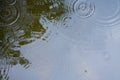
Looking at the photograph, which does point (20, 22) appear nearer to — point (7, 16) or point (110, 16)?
point (7, 16)

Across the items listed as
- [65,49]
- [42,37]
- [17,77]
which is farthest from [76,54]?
[17,77]

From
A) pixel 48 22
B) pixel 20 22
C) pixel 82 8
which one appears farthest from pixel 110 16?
pixel 20 22

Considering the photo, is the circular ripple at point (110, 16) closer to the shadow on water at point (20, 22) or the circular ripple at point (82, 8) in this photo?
the circular ripple at point (82, 8)

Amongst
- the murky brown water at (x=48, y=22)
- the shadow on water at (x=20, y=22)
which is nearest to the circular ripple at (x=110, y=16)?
the murky brown water at (x=48, y=22)

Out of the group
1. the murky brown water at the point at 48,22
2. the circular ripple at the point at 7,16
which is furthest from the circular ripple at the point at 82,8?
the circular ripple at the point at 7,16

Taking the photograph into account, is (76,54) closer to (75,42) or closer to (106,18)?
(75,42)

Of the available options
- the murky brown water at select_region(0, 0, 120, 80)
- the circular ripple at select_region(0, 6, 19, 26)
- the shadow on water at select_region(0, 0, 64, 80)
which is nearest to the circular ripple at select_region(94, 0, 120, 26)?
the murky brown water at select_region(0, 0, 120, 80)

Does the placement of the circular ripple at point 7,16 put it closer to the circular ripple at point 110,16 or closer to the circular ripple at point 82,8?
the circular ripple at point 82,8
